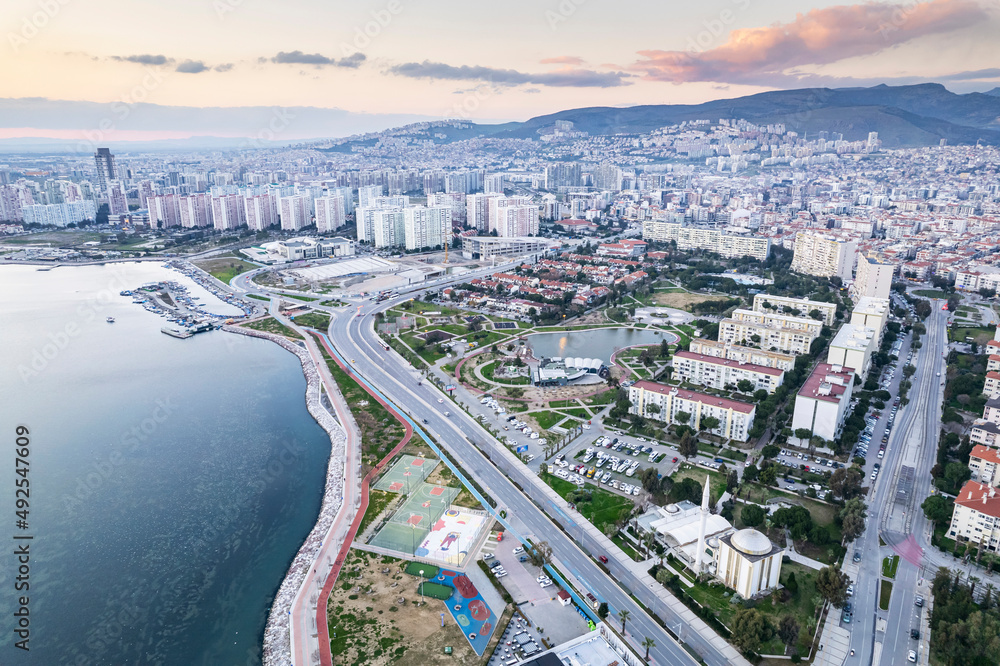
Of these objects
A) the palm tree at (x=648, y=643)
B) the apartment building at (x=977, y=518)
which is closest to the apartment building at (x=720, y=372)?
the apartment building at (x=977, y=518)

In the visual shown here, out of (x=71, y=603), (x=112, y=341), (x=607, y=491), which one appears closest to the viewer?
(x=71, y=603)

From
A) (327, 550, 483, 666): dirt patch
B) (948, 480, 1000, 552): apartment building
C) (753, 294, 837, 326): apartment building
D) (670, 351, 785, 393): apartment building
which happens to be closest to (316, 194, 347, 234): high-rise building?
(753, 294, 837, 326): apartment building

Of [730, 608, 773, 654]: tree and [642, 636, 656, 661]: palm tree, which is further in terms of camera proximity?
[642, 636, 656, 661]: palm tree

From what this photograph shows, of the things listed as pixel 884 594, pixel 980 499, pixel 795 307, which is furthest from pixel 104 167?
pixel 980 499

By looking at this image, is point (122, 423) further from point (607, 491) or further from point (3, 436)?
point (607, 491)

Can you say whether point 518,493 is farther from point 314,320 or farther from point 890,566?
point 314,320

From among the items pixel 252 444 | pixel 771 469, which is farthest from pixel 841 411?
pixel 252 444

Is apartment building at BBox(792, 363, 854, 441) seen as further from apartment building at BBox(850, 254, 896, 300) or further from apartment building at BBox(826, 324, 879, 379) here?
apartment building at BBox(850, 254, 896, 300)
